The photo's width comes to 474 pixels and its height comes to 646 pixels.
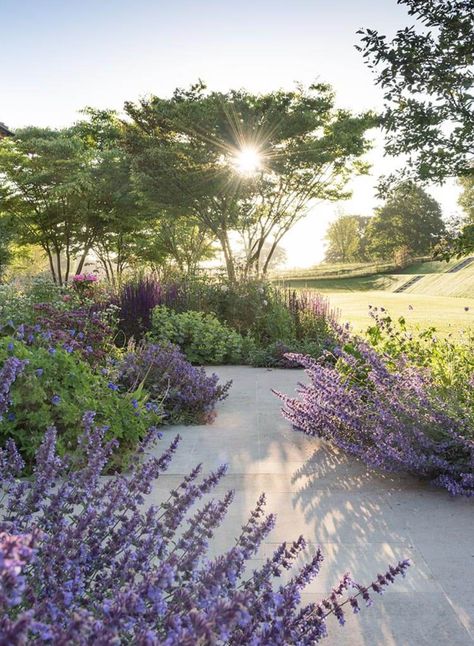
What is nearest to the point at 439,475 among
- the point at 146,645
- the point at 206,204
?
the point at 146,645

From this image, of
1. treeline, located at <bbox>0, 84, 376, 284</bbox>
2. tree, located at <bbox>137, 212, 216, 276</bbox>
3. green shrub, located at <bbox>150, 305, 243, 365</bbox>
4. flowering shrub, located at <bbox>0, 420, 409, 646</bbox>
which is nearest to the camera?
flowering shrub, located at <bbox>0, 420, 409, 646</bbox>

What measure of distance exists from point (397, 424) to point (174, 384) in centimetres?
228

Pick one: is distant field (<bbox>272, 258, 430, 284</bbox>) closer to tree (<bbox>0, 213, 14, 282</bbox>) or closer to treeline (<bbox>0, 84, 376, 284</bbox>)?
treeline (<bbox>0, 84, 376, 284</bbox>)

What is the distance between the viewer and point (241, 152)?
659 inches

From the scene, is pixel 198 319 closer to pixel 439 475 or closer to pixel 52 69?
pixel 52 69

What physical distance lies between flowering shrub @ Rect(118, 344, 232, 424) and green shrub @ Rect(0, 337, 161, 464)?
0.70 m

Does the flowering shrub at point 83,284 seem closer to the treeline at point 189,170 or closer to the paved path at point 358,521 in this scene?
the treeline at point 189,170

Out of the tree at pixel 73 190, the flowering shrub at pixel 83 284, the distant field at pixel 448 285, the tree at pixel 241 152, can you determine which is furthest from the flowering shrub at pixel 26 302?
the distant field at pixel 448 285

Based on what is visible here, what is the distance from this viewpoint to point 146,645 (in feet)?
2.40

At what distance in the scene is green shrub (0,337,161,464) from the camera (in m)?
3.16

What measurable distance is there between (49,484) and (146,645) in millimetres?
983

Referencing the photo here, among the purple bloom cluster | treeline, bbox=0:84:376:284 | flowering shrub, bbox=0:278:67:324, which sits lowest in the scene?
the purple bloom cluster

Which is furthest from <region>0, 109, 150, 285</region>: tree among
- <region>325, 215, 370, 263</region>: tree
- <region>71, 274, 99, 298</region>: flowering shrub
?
<region>325, 215, 370, 263</region>: tree

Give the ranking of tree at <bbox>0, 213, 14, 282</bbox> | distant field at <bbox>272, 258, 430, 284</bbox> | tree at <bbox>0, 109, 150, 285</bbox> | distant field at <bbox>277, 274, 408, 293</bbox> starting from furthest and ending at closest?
distant field at <bbox>272, 258, 430, 284</bbox> → distant field at <bbox>277, 274, 408, 293</bbox> → tree at <bbox>0, 109, 150, 285</bbox> → tree at <bbox>0, 213, 14, 282</bbox>
